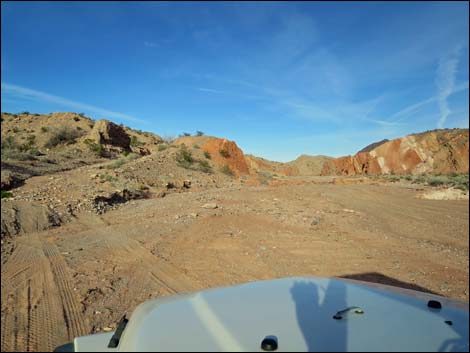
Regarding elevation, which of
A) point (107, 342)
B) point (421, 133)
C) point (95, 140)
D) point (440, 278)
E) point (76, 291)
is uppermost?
point (421, 133)

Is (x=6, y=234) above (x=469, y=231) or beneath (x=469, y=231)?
beneath

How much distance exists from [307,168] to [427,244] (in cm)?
6104

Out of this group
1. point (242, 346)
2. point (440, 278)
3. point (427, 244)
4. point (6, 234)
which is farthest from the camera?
point (6, 234)

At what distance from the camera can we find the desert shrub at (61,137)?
1120 inches

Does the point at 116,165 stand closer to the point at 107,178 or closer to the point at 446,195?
the point at 107,178

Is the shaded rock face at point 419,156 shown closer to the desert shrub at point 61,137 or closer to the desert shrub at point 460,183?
the desert shrub at point 460,183

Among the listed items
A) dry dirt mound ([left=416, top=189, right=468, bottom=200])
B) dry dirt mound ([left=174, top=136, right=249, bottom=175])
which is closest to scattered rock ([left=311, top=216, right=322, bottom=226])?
dry dirt mound ([left=416, top=189, right=468, bottom=200])

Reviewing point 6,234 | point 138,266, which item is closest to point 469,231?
point 138,266

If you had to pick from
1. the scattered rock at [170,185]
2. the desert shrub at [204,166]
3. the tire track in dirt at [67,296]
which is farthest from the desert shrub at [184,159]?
the tire track in dirt at [67,296]

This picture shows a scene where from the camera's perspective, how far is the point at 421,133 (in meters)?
29.9

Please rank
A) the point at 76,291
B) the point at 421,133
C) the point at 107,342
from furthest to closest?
the point at 421,133
the point at 76,291
the point at 107,342

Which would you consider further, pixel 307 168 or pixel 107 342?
pixel 307 168

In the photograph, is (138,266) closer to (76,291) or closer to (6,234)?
(76,291)

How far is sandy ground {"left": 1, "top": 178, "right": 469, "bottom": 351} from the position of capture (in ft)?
13.5
